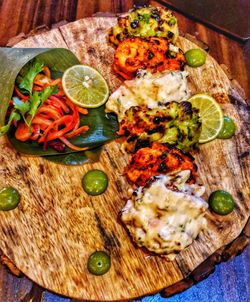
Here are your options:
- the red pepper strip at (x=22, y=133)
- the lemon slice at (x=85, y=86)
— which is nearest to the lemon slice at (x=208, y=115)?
the lemon slice at (x=85, y=86)

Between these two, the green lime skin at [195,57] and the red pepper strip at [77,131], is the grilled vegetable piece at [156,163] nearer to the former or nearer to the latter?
the red pepper strip at [77,131]

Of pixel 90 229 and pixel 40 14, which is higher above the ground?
pixel 40 14

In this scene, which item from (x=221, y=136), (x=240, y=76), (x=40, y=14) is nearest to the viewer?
(x=221, y=136)

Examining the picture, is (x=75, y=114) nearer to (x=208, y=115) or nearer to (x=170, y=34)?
(x=208, y=115)

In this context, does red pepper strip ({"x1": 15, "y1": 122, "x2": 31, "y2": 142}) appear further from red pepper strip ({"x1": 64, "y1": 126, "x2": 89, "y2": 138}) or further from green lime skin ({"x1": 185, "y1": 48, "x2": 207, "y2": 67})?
green lime skin ({"x1": 185, "y1": 48, "x2": 207, "y2": 67})

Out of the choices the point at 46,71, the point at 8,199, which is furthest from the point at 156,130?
the point at 8,199

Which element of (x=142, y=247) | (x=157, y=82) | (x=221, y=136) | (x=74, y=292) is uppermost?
(x=157, y=82)

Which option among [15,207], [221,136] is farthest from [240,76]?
[15,207]

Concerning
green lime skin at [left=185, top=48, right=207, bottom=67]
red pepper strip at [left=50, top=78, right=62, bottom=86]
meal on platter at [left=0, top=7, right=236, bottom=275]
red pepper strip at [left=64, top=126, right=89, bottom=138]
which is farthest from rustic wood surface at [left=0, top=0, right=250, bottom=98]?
red pepper strip at [left=64, top=126, right=89, bottom=138]

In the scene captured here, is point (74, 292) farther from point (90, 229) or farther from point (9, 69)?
point (9, 69)
